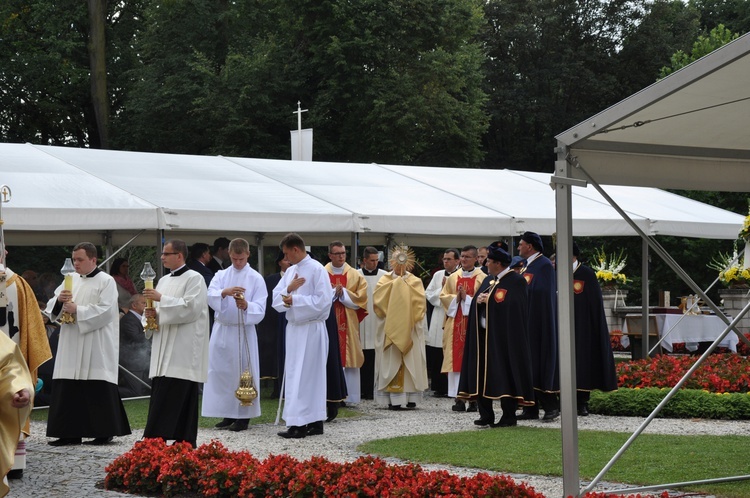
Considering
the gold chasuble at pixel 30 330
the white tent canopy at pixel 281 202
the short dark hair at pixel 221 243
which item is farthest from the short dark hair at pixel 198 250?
the gold chasuble at pixel 30 330

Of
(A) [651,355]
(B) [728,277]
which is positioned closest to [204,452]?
(B) [728,277]

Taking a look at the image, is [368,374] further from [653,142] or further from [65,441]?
[653,142]

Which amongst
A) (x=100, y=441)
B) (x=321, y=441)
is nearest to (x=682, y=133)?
(x=321, y=441)

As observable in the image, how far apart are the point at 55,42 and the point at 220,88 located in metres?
5.29

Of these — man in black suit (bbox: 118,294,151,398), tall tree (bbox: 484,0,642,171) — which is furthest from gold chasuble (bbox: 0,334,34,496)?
tall tree (bbox: 484,0,642,171)

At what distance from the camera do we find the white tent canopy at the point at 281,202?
1473 centimetres

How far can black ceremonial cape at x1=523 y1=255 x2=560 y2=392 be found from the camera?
13055mm

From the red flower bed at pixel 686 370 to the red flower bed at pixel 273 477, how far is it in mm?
7420

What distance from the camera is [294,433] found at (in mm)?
11914

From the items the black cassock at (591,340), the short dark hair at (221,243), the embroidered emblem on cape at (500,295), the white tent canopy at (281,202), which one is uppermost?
the white tent canopy at (281,202)

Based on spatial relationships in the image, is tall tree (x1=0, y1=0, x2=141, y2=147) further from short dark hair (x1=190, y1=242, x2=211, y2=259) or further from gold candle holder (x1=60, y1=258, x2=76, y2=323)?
gold candle holder (x1=60, y1=258, x2=76, y2=323)

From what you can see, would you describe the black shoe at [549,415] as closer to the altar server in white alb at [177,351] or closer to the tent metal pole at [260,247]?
the altar server in white alb at [177,351]

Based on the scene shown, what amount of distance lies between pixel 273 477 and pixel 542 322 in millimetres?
5848

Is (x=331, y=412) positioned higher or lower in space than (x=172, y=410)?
lower
